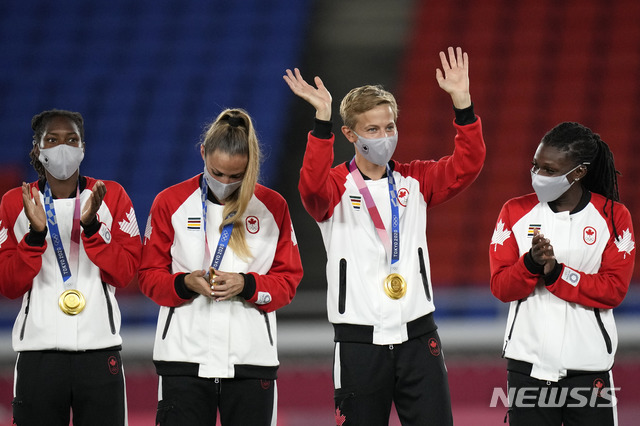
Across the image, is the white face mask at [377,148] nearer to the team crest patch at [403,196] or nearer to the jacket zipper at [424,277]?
the team crest patch at [403,196]

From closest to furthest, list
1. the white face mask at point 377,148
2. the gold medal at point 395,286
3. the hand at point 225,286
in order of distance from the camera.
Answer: the hand at point 225,286 → the gold medal at point 395,286 → the white face mask at point 377,148

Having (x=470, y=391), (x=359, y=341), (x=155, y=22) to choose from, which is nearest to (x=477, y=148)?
(x=359, y=341)

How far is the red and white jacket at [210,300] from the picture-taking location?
3436 millimetres

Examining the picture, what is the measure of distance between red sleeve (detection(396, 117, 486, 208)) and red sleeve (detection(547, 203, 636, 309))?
55 cm

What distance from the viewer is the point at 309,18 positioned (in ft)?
37.4

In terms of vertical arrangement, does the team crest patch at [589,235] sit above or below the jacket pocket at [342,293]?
above

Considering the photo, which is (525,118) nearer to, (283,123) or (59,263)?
(283,123)

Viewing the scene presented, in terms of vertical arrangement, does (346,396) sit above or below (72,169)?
below

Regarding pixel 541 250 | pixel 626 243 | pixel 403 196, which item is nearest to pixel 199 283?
pixel 403 196

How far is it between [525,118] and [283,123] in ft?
8.86

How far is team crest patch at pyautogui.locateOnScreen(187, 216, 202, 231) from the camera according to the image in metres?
3.56

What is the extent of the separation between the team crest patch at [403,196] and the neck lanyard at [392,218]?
31 millimetres

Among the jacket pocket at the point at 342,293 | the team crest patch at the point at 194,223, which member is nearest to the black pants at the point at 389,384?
→ the jacket pocket at the point at 342,293

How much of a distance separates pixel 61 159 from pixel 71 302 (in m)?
0.58
